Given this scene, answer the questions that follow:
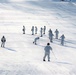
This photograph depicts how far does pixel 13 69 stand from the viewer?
1466 cm

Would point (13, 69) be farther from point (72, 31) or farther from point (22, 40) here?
point (72, 31)

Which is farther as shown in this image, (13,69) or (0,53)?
(0,53)

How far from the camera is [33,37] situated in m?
26.4

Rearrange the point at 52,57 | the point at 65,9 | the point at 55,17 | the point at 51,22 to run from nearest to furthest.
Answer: the point at 52,57 → the point at 51,22 → the point at 55,17 → the point at 65,9

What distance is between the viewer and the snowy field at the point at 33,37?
15164 mm

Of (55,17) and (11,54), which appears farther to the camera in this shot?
(55,17)

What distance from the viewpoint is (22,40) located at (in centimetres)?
2488

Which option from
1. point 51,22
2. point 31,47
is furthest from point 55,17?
point 31,47

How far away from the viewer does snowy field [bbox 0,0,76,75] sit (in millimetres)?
15164

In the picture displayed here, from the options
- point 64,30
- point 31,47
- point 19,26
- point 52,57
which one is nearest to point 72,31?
point 64,30

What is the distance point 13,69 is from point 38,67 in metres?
1.27

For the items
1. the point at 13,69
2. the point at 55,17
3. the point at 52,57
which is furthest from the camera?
the point at 55,17

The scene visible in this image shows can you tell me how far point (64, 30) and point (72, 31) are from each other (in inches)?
37.2

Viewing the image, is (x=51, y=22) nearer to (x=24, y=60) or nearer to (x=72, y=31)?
(x=72, y=31)
